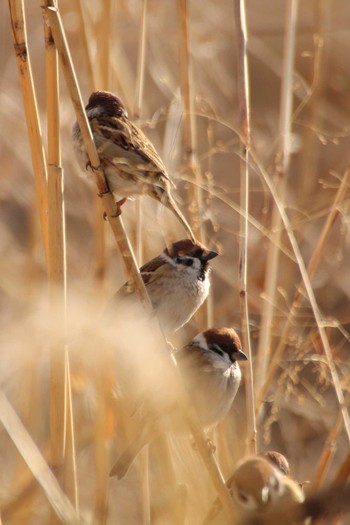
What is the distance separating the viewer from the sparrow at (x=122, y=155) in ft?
7.43

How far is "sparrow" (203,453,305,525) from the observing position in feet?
5.55

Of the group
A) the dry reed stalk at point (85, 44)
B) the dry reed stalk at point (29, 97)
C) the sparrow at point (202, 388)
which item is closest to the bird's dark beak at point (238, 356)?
the sparrow at point (202, 388)

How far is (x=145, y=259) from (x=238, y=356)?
509 mm

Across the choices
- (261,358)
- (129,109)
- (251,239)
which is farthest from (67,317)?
(251,239)

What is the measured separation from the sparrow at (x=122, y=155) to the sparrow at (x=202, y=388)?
0.45 meters

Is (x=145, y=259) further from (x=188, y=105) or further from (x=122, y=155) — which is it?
(x=188, y=105)

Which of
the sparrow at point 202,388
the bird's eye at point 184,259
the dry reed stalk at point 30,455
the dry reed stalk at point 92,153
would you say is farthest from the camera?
the bird's eye at point 184,259

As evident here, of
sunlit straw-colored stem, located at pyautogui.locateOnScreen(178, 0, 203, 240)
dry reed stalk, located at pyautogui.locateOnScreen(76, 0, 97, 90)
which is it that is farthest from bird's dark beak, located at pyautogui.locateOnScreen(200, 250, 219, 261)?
dry reed stalk, located at pyautogui.locateOnScreen(76, 0, 97, 90)

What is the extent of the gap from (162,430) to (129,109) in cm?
114

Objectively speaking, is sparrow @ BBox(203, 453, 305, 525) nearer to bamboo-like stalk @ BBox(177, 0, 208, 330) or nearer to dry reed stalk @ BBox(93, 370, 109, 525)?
dry reed stalk @ BBox(93, 370, 109, 525)

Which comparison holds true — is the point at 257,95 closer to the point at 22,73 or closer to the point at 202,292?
the point at 202,292

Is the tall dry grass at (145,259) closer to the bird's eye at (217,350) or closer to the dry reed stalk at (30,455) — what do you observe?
the dry reed stalk at (30,455)

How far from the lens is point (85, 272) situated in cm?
300

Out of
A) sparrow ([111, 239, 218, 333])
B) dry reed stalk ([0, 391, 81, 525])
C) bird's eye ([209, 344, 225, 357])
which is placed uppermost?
dry reed stalk ([0, 391, 81, 525])
